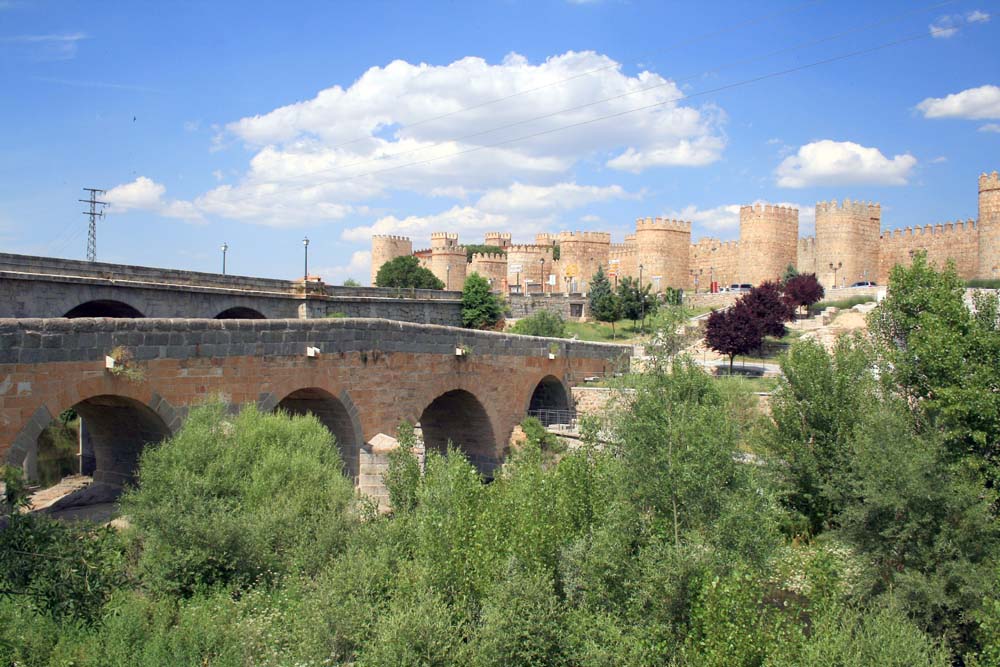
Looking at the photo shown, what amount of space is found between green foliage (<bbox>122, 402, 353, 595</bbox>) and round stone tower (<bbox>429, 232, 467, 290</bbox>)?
5124cm

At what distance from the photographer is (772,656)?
8258mm

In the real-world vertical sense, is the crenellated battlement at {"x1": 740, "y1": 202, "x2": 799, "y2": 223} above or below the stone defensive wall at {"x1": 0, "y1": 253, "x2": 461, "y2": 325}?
above

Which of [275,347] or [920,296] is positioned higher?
[920,296]

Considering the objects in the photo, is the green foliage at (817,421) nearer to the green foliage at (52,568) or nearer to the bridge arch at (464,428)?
the bridge arch at (464,428)

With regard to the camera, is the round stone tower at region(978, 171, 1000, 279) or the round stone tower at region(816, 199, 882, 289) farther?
the round stone tower at region(816, 199, 882, 289)

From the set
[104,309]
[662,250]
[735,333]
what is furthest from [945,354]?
[662,250]

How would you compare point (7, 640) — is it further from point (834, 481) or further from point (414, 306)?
point (414, 306)

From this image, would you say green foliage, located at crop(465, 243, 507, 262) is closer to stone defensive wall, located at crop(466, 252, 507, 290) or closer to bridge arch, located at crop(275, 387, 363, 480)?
stone defensive wall, located at crop(466, 252, 507, 290)

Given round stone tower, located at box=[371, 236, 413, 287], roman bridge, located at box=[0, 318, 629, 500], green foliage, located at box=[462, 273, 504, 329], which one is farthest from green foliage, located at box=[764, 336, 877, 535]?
round stone tower, located at box=[371, 236, 413, 287]

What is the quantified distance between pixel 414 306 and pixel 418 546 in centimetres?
2700

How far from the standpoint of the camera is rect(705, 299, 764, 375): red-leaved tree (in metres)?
30.4

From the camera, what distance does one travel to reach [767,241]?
5309cm

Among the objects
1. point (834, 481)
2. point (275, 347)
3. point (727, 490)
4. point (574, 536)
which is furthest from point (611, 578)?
point (275, 347)

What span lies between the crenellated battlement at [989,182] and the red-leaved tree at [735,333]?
22.2 m
